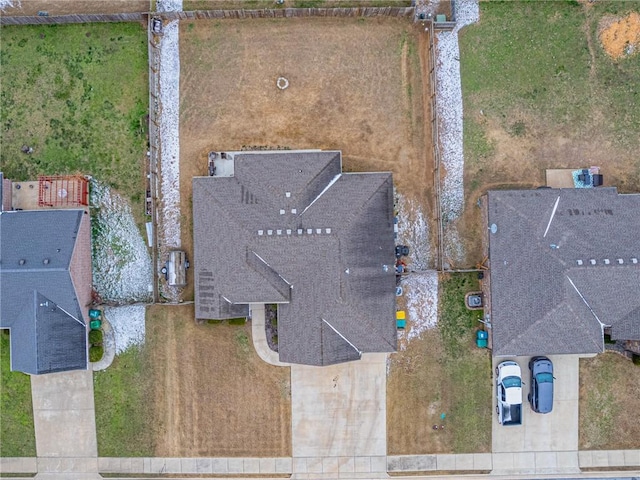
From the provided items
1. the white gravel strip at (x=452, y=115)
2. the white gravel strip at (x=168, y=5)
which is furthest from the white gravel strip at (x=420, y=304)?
Result: the white gravel strip at (x=168, y=5)

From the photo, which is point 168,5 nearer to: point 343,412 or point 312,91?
point 312,91

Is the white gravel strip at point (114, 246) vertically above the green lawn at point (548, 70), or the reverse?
the green lawn at point (548, 70)

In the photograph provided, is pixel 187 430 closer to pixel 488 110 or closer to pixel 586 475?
pixel 586 475

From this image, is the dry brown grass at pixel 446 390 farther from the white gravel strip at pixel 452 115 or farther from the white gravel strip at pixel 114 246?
the white gravel strip at pixel 114 246

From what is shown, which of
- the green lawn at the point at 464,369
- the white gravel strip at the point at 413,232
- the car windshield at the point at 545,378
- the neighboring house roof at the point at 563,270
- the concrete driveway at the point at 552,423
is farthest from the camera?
the white gravel strip at the point at 413,232

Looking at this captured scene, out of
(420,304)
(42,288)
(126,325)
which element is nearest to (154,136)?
(42,288)

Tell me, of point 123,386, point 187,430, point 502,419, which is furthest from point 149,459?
point 502,419
